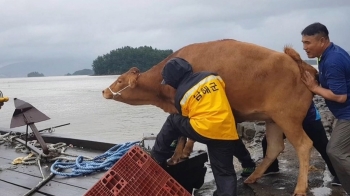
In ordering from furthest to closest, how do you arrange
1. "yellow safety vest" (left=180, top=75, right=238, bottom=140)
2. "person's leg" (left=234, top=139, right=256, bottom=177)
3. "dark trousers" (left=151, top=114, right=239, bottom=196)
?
"person's leg" (left=234, top=139, right=256, bottom=177), "dark trousers" (left=151, top=114, right=239, bottom=196), "yellow safety vest" (left=180, top=75, right=238, bottom=140)

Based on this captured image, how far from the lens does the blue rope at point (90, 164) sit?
16.8 feet

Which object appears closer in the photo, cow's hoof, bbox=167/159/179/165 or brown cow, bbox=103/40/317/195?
brown cow, bbox=103/40/317/195

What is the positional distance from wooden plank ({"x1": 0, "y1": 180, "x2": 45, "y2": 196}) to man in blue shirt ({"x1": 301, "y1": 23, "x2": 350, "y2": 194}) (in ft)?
10.7

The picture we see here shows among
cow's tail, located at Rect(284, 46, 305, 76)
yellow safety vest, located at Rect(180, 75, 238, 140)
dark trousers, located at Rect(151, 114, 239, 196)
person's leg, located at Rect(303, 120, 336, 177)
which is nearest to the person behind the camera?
yellow safety vest, located at Rect(180, 75, 238, 140)

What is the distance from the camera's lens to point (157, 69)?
5551mm

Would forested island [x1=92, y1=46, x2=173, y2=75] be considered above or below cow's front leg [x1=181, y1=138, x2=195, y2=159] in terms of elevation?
below

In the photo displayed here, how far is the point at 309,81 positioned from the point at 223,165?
140 cm

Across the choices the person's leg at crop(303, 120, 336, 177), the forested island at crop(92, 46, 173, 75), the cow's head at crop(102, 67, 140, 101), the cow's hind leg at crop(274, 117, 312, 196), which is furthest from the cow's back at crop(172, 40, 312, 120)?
the forested island at crop(92, 46, 173, 75)

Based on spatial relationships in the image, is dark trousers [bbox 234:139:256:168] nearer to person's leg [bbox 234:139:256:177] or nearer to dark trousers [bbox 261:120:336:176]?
person's leg [bbox 234:139:256:177]

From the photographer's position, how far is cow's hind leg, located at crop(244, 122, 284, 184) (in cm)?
555

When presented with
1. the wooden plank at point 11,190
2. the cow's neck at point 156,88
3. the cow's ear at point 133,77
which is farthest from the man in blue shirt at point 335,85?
the wooden plank at point 11,190

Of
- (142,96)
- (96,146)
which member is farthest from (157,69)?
(96,146)

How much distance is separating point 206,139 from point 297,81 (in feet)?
4.57

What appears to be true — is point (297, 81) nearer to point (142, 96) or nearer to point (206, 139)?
point (206, 139)
